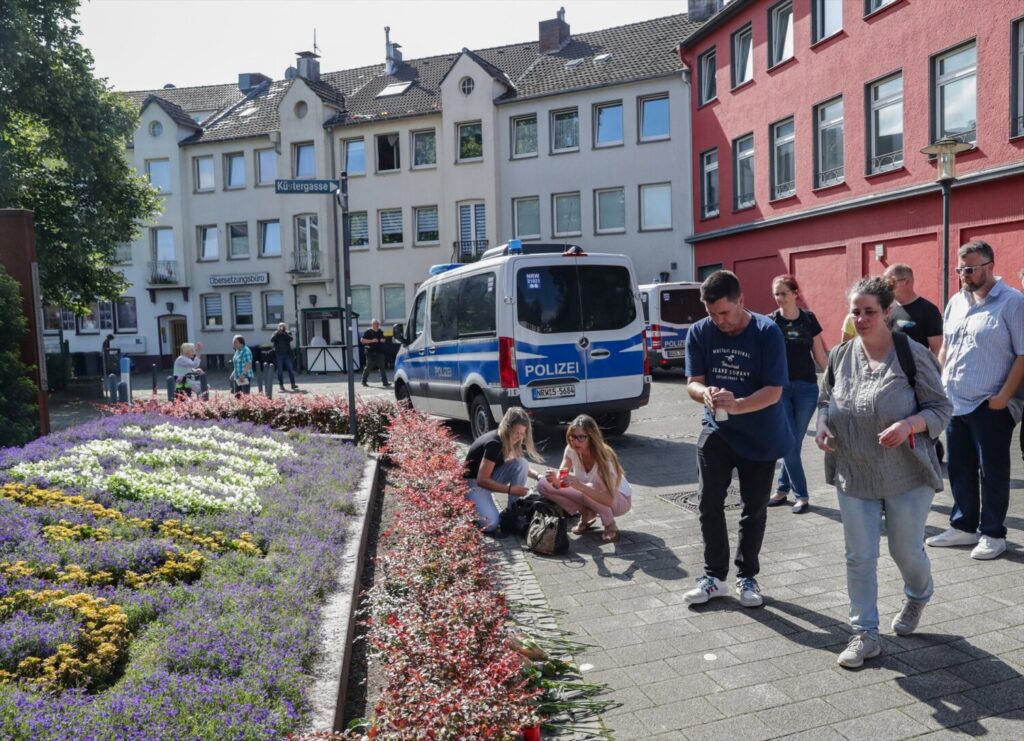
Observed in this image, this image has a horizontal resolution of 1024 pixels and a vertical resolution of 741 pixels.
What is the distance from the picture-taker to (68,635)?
375 cm

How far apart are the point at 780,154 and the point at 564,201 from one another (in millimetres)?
11821

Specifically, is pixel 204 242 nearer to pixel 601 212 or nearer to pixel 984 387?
pixel 601 212

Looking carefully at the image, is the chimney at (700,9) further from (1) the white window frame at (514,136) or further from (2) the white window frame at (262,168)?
(2) the white window frame at (262,168)

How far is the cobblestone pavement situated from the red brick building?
12.1m

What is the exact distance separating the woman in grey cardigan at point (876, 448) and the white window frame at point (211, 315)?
41.4 m

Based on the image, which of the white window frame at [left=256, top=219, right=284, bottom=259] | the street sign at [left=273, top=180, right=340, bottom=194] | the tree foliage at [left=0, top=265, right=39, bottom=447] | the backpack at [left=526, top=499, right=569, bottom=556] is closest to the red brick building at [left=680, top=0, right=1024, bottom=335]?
the street sign at [left=273, top=180, right=340, bottom=194]

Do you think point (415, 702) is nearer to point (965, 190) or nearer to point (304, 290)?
point (965, 190)

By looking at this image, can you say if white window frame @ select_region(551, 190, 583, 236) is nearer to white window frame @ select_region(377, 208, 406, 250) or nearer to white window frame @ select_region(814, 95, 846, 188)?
white window frame @ select_region(377, 208, 406, 250)

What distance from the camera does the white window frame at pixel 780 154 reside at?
933 inches

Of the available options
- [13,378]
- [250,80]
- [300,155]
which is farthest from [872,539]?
[250,80]

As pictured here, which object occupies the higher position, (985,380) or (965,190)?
(965,190)

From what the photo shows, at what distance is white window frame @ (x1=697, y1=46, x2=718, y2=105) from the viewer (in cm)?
2836

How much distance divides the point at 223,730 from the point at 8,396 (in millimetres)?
8598

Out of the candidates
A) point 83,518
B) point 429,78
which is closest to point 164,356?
point 429,78
